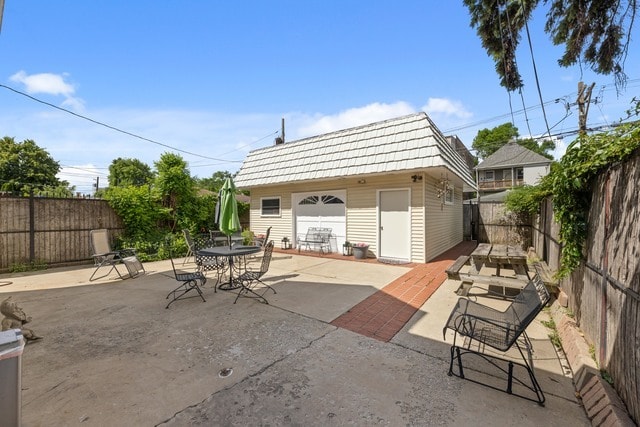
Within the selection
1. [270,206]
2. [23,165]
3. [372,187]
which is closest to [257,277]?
[372,187]

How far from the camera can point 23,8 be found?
6340mm

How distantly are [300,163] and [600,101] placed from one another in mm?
10604

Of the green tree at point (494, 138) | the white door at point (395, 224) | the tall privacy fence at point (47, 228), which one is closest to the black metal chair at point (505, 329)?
the white door at point (395, 224)

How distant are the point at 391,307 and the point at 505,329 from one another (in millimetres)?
1973

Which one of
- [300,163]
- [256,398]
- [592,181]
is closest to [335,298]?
[256,398]

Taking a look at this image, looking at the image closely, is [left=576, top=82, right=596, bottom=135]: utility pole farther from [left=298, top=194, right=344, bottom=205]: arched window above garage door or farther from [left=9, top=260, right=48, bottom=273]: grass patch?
[left=9, top=260, right=48, bottom=273]: grass patch

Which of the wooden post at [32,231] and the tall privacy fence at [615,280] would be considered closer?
the tall privacy fence at [615,280]

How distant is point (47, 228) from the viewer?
765 cm

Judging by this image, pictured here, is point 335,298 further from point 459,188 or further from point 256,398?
point 459,188

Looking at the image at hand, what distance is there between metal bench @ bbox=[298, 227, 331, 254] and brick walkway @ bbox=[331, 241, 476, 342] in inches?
147

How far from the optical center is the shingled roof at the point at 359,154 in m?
7.63

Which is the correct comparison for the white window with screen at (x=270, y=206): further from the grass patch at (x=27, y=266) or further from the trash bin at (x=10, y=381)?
the trash bin at (x=10, y=381)

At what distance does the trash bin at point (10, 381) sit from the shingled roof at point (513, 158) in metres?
34.1

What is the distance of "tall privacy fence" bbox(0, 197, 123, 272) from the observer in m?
7.13
